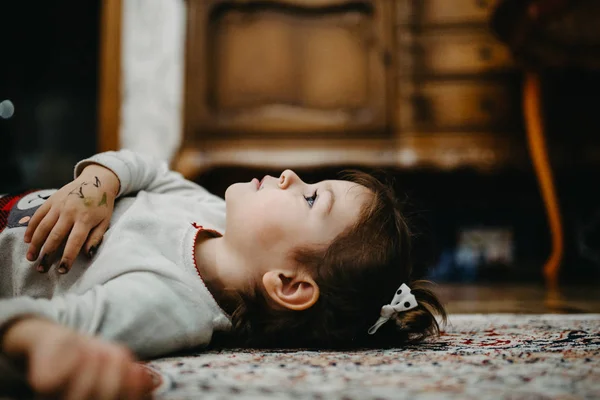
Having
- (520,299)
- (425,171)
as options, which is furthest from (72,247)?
(425,171)

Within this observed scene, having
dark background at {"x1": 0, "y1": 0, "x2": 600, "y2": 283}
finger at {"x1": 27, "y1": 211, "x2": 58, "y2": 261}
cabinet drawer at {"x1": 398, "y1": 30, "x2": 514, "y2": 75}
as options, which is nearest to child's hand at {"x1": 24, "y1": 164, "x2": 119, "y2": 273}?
finger at {"x1": 27, "y1": 211, "x2": 58, "y2": 261}

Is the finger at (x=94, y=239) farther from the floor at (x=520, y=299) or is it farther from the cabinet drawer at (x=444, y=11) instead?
the cabinet drawer at (x=444, y=11)

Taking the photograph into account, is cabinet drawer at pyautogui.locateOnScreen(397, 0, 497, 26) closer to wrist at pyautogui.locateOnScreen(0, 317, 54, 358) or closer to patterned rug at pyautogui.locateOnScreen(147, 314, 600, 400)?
patterned rug at pyautogui.locateOnScreen(147, 314, 600, 400)

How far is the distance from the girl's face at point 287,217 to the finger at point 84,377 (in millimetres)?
303

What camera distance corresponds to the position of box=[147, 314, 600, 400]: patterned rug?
1.31ft

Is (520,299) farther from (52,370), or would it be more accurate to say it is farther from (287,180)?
(52,370)

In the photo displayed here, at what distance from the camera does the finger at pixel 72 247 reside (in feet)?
1.91

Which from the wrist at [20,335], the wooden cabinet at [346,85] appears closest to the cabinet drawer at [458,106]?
the wooden cabinet at [346,85]

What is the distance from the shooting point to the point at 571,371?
481 millimetres

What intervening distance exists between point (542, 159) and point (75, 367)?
5.25 ft

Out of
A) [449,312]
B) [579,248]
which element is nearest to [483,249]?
[579,248]

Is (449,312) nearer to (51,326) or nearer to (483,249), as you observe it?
(51,326)

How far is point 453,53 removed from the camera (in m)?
1.93

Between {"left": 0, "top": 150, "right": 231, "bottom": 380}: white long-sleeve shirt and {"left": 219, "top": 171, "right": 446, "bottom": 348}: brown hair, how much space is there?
Answer: 0.16 feet
